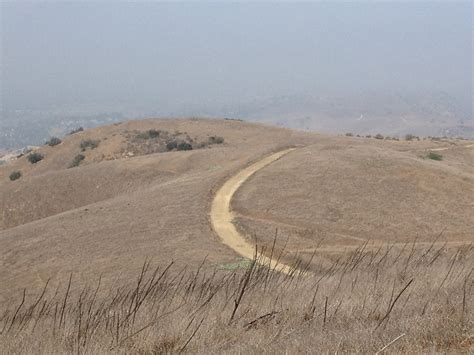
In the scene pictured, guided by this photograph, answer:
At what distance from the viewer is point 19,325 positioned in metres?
7.53

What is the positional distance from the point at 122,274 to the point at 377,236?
9800 millimetres

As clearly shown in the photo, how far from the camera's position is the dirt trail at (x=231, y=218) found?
1618 cm

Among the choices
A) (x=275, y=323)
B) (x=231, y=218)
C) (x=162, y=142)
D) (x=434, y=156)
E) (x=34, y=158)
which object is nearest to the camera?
(x=275, y=323)

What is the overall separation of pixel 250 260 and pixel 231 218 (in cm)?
715

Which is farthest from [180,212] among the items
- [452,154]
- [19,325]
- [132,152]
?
[132,152]

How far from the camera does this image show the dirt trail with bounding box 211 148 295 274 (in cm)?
1618

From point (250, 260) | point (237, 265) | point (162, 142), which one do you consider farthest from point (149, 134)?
point (250, 260)

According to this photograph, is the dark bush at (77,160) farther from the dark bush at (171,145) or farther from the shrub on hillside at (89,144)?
the dark bush at (171,145)

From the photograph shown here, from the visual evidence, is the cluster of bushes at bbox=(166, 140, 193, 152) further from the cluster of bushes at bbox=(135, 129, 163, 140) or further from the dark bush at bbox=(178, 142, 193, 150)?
the cluster of bushes at bbox=(135, 129, 163, 140)

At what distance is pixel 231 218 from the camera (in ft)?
66.6

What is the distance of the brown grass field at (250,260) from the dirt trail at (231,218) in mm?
322

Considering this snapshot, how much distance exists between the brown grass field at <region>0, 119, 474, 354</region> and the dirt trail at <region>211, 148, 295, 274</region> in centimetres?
32

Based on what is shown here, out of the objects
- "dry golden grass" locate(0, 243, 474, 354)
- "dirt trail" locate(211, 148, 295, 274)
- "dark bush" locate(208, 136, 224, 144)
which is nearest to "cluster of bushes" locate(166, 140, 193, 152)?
"dark bush" locate(208, 136, 224, 144)

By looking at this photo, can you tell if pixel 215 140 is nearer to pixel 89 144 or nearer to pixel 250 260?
pixel 89 144
